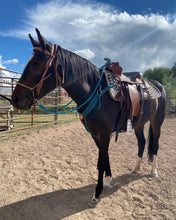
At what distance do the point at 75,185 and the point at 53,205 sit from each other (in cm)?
54

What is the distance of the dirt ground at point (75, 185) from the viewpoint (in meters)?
1.94

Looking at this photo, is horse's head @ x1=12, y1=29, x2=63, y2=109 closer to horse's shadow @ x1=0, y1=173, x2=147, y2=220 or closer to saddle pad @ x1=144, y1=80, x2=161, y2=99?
horse's shadow @ x1=0, y1=173, x2=147, y2=220

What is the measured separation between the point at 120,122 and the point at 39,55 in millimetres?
1547

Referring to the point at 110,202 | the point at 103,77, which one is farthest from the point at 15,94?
the point at 110,202

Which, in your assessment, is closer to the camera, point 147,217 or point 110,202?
point 147,217

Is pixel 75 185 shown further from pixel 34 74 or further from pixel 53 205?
pixel 34 74

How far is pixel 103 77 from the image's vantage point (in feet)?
7.06

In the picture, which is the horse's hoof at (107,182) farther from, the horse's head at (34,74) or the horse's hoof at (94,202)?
the horse's head at (34,74)

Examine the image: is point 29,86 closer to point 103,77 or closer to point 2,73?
point 103,77

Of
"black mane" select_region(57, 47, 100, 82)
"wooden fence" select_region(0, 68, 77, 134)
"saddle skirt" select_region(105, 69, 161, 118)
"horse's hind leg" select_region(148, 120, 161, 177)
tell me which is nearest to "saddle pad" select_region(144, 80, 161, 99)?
"saddle skirt" select_region(105, 69, 161, 118)

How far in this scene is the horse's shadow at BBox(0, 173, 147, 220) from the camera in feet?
6.17

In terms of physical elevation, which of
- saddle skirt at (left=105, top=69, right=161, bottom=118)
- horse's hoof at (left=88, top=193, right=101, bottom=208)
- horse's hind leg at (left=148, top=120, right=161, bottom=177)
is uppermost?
saddle skirt at (left=105, top=69, right=161, bottom=118)

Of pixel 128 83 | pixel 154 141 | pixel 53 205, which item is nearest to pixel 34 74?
pixel 128 83

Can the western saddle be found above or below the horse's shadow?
above
